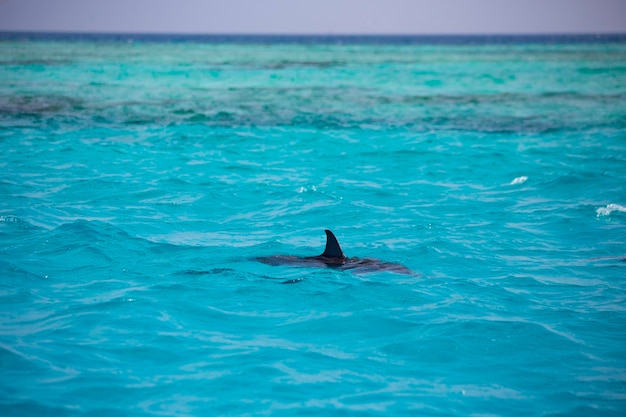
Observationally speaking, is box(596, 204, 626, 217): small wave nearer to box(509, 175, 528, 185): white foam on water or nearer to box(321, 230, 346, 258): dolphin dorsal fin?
box(509, 175, 528, 185): white foam on water

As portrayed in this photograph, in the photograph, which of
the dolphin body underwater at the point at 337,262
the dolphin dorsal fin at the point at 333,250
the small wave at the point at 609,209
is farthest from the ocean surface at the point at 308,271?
the dolphin dorsal fin at the point at 333,250

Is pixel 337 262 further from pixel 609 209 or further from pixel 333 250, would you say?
pixel 609 209

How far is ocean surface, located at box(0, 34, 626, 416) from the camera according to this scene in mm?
6637

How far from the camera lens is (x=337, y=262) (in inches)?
390

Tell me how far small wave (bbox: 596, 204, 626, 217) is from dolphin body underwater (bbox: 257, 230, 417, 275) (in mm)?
5869

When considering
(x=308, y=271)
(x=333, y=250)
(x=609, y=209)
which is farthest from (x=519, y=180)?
(x=308, y=271)

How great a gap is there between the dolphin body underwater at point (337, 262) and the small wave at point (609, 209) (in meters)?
5.87

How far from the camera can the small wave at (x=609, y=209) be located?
13.6 meters

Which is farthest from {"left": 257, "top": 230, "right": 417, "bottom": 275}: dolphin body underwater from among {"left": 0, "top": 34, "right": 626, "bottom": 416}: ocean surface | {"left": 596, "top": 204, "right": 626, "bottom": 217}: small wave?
{"left": 596, "top": 204, "right": 626, "bottom": 217}: small wave

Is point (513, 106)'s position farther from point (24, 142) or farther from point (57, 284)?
point (57, 284)

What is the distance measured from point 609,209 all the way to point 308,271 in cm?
765

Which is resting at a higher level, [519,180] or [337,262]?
[519,180]

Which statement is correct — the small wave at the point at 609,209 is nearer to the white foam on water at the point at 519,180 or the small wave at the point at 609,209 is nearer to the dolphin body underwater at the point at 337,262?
the white foam on water at the point at 519,180

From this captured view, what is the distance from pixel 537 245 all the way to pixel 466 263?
1.79 meters
